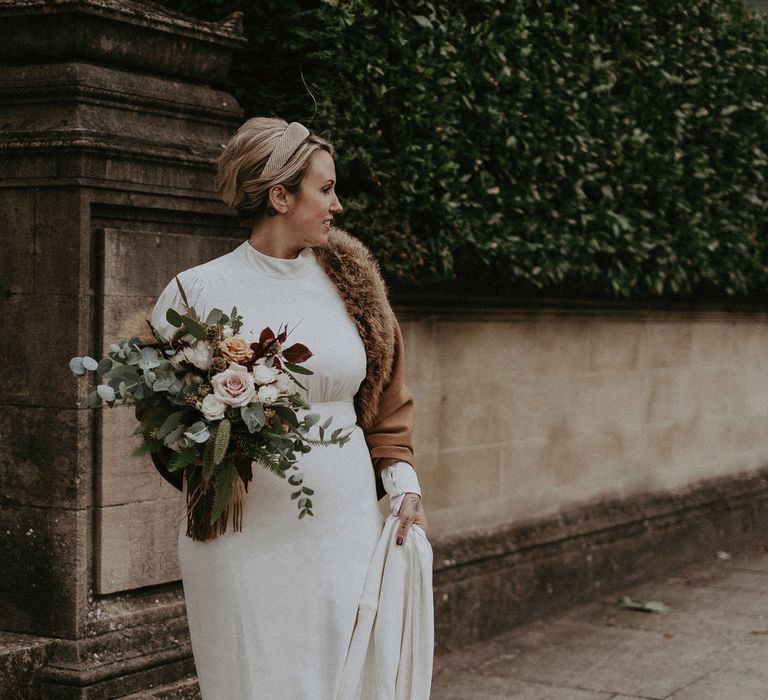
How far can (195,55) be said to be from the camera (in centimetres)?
556

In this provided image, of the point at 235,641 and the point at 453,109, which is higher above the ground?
the point at 453,109

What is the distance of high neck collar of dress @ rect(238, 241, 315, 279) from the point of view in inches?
159

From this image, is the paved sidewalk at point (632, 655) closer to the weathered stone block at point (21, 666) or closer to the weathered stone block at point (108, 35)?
the weathered stone block at point (21, 666)

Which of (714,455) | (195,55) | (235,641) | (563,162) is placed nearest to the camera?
(235,641)

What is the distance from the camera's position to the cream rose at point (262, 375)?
3.49 metres

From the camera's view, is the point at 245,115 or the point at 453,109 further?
the point at 453,109

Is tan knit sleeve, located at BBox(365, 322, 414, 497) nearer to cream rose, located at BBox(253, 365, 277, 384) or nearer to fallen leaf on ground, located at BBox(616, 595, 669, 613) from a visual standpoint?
cream rose, located at BBox(253, 365, 277, 384)

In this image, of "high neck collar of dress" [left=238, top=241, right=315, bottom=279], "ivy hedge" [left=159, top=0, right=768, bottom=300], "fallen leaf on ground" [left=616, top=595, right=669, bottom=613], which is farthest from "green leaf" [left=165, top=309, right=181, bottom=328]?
"fallen leaf on ground" [left=616, top=595, right=669, bottom=613]

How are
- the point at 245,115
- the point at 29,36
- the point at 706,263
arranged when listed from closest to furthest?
the point at 29,36 < the point at 245,115 < the point at 706,263

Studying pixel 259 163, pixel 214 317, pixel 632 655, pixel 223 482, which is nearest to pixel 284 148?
pixel 259 163

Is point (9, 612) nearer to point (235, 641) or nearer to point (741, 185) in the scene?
point (235, 641)

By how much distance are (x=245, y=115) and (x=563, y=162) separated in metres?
2.12

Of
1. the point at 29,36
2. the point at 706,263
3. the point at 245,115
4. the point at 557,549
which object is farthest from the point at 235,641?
the point at 706,263

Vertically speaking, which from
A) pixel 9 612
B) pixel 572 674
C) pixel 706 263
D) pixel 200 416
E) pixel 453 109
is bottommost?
pixel 572 674
